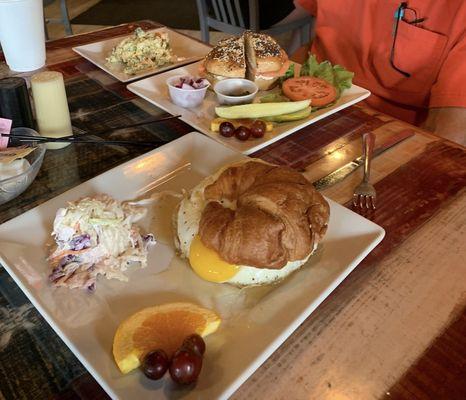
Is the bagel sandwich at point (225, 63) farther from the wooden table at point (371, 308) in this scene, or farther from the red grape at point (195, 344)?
the red grape at point (195, 344)

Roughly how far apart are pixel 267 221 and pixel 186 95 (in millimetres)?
942

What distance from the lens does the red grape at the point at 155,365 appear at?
831 millimetres

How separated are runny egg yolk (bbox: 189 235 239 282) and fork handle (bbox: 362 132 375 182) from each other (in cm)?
59

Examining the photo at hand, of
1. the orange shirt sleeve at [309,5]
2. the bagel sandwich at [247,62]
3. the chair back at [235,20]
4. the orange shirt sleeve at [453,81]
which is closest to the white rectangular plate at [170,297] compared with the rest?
the bagel sandwich at [247,62]

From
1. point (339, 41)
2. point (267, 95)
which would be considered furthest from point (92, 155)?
point (339, 41)

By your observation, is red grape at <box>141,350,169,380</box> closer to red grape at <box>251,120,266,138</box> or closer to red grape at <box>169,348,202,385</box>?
red grape at <box>169,348,202,385</box>

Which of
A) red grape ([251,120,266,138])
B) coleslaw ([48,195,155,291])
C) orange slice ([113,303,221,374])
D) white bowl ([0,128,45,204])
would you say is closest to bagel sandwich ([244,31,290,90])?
red grape ([251,120,266,138])

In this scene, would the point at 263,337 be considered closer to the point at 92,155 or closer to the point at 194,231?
the point at 194,231

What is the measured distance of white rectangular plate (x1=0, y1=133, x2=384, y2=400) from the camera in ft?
2.81

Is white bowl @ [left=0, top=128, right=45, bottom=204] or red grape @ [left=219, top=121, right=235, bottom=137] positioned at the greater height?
red grape @ [left=219, top=121, right=235, bottom=137]

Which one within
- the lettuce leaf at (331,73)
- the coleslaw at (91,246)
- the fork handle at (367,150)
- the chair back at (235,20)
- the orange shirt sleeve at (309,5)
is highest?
the orange shirt sleeve at (309,5)

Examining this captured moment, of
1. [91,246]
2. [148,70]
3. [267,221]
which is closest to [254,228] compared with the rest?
[267,221]

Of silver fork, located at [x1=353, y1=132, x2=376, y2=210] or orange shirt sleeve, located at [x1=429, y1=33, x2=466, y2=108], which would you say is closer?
silver fork, located at [x1=353, y1=132, x2=376, y2=210]

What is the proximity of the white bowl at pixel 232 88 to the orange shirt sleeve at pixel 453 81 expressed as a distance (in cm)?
84
